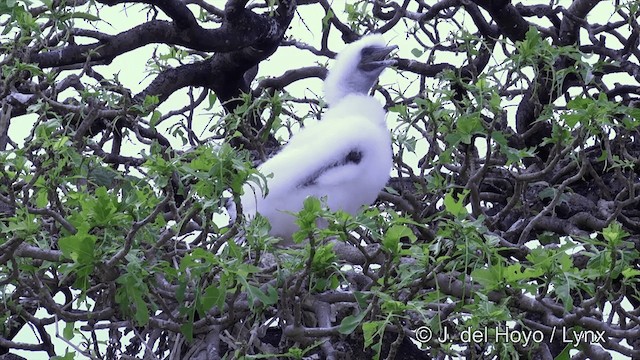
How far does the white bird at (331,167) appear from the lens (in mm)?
3975

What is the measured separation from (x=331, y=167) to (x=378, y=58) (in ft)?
2.68

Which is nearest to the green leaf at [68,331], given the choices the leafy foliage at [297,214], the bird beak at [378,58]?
the leafy foliage at [297,214]

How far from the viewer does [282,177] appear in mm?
3941

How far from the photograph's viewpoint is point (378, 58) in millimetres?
4695

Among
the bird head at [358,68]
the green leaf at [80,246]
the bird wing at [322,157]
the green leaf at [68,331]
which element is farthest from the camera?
the bird head at [358,68]

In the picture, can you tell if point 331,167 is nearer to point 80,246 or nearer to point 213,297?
point 213,297

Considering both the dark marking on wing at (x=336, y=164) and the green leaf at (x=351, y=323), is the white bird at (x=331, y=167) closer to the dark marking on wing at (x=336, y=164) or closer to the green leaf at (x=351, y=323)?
the dark marking on wing at (x=336, y=164)

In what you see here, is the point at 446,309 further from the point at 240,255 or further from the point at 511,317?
the point at 240,255

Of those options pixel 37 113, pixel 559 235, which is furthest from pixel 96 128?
pixel 559 235

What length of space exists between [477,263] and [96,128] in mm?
2170

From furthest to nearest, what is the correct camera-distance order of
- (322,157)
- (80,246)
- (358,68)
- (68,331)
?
1. (358,68)
2. (322,157)
3. (68,331)
4. (80,246)

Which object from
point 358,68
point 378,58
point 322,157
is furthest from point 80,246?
point 378,58

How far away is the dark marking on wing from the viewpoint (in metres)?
3.99

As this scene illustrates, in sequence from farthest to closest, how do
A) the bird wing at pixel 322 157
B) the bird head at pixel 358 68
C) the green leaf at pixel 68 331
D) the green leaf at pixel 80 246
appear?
1. the bird head at pixel 358 68
2. the bird wing at pixel 322 157
3. the green leaf at pixel 68 331
4. the green leaf at pixel 80 246
